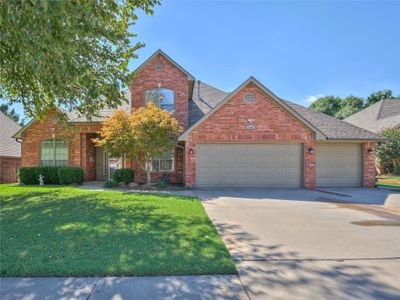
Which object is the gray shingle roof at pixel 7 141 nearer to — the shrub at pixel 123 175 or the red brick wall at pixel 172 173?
the shrub at pixel 123 175

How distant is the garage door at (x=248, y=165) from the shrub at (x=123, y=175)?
12.7ft

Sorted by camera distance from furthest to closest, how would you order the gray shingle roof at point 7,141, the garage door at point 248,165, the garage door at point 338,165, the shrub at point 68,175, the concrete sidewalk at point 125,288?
the gray shingle roof at point 7,141
the shrub at point 68,175
the garage door at point 338,165
the garage door at point 248,165
the concrete sidewalk at point 125,288

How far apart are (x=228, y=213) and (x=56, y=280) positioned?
14.9 feet

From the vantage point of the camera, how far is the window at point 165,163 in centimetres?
1363

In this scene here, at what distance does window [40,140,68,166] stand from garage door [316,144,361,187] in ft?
50.0

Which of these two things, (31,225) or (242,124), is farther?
(242,124)

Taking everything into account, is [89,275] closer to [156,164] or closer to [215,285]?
[215,285]

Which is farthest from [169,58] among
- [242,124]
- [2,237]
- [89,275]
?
[89,275]

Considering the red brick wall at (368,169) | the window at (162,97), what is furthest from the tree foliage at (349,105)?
the window at (162,97)

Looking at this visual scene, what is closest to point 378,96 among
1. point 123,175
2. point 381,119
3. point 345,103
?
point 345,103

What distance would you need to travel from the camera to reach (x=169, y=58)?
45.7 feet

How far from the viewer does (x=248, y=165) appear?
39.5 feet

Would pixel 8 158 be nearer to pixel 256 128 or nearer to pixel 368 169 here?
pixel 256 128

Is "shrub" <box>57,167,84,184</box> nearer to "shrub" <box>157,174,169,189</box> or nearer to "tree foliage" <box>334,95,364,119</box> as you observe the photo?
"shrub" <box>157,174,169,189</box>
